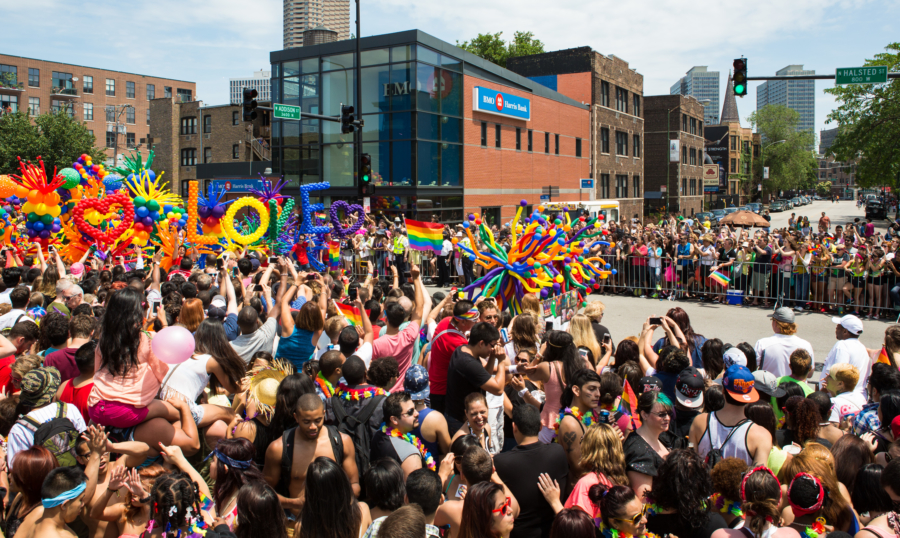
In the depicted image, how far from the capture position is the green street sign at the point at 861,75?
1305 cm

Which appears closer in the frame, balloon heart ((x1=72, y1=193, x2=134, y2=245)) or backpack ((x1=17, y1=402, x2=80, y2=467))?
backpack ((x1=17, y1=402, x2=80, y2=467))

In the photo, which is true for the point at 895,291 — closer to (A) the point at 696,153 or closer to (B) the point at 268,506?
(B) the point at 268,506

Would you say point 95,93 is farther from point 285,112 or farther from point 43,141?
point 285,112

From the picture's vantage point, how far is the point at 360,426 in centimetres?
423

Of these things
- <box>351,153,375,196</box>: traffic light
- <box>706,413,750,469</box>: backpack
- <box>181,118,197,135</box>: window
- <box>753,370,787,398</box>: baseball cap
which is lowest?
<box>706,413,750,469</box>: backpack

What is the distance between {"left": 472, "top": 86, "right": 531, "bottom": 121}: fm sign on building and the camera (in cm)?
3073

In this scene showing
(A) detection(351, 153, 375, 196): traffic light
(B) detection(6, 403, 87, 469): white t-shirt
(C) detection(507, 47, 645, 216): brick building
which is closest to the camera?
(B) detection(6, 403, 87, 469): white t-shirt

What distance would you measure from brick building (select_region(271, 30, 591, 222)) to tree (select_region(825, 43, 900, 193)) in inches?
743

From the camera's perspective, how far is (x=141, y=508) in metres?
3.31

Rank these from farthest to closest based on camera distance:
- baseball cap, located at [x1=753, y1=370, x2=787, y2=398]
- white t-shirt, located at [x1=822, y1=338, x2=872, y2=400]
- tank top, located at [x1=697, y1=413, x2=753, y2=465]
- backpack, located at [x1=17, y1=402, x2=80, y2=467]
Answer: white t-shirt, located at [x1=822, y1=338, x2=872, y2=400]
baseball cap, located at [x1=753, y1=370, x2=787, y2=398]
tank top, located at [x1=697, y1=413, x2=753, y2=465]
backpack, located at [x1=17, y1=402, x2=80, y2=467]

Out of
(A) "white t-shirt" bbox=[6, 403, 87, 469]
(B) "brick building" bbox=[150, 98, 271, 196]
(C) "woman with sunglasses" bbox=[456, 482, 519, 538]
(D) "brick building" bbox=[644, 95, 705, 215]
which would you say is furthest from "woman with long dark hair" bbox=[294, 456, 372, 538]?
(D) "brick building" bbox=[644, 95, 705, 215]

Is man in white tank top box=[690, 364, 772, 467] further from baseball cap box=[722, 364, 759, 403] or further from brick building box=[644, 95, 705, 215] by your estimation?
brick building box=[644, 95, 705, 215]

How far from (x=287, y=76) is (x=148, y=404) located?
29.7 metres

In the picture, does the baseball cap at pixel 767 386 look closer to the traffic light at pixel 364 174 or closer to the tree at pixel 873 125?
the traffic light at pixel 364 174
